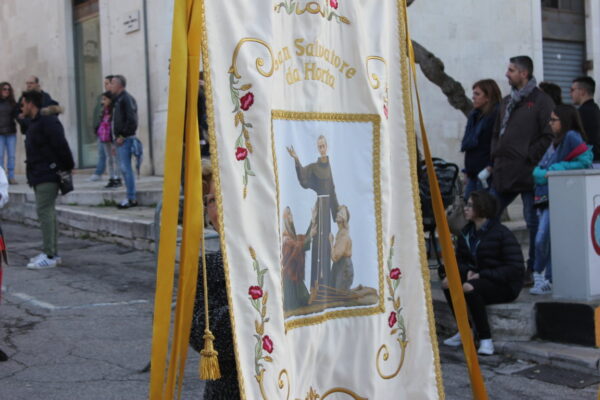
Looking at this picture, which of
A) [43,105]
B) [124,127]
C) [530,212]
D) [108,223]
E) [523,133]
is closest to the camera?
[523,133]

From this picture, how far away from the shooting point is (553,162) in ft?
21.2

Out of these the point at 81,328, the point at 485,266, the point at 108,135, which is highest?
the point at 108,135

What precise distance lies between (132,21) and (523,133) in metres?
10.3

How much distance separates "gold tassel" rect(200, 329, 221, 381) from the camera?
247 cm

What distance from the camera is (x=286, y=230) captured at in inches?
109

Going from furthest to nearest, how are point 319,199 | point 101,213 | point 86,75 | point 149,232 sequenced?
point 86,75, point 101,213, point 149,232, point 319,199

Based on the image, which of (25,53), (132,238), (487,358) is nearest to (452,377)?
(487,358)

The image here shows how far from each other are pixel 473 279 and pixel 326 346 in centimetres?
326

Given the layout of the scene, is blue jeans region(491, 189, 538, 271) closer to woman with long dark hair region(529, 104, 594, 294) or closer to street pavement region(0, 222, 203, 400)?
woman with long dark hair region(529, 104, 594, 294)

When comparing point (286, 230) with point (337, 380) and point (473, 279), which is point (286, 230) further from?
point (473, 279)

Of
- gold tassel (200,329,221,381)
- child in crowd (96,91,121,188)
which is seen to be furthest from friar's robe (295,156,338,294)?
child in crowd (96,91,121,188)

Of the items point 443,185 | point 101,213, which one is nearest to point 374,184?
point 443,185

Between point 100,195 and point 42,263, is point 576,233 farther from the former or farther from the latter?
point 100,195

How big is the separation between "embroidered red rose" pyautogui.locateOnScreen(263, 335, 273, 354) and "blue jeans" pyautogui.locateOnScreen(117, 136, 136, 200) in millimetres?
8947
